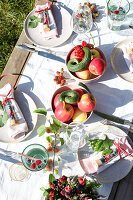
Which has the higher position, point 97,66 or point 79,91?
point 97,66

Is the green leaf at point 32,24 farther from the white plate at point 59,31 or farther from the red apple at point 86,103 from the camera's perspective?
the red apple at point 86,103

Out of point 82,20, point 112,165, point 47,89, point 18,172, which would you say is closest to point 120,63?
point 82,20

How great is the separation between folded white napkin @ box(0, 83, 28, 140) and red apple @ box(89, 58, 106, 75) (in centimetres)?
46

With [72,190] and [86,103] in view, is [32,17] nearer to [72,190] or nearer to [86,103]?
[86,103]

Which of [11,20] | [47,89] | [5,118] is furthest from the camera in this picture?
[11,20]

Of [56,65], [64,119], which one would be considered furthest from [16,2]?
[64,119]

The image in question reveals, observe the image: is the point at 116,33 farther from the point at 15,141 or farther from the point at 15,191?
the point at 15,191

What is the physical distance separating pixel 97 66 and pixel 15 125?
54 centimetres

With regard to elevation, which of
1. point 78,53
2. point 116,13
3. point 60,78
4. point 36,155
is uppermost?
point 116,13

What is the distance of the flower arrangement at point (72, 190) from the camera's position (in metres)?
0.91

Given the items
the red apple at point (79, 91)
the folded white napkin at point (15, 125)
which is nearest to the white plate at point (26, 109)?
the folded white napkin at point (15, 125)

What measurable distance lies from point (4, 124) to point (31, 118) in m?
0.15

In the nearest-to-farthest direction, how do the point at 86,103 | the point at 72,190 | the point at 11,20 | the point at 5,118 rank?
the point at 72,190
the point at 86,103
the point at 5,118
the point at 11,20

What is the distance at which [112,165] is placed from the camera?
1.18 meters
